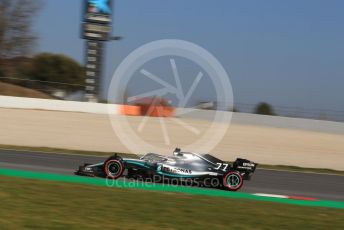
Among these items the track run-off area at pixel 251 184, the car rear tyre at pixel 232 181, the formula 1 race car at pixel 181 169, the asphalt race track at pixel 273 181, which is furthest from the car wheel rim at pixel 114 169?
the car rear tyre at pixel 232 181

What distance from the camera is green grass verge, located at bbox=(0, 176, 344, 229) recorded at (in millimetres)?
6484

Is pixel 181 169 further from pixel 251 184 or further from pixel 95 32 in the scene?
pixel 95 32

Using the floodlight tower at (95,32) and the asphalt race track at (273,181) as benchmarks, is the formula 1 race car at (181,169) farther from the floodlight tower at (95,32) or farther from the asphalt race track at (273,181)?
the floodlight tower at (95,32)

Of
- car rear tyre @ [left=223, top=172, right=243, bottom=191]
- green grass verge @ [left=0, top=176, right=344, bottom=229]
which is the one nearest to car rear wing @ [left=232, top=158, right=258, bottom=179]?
car rear tyre @ [left=223, top=172, right=243, bottom=191]

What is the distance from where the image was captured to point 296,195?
12.5 meters

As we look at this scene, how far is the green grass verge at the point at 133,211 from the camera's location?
6.48m

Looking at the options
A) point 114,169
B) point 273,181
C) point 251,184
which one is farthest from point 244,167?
point 273,181

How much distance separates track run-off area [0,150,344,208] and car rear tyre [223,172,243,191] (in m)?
0.22

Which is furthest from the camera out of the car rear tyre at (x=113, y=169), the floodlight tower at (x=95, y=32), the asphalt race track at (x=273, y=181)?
the floodlight tower at (x=95, y=32)

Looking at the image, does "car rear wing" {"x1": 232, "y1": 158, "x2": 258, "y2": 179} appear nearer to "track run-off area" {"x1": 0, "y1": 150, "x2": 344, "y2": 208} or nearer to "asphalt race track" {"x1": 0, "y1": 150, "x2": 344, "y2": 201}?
"track run-off area" {"x1": 0, "y1": 150, "x2": 344, "y2": 208}

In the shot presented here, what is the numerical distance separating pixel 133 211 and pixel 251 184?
268 inches

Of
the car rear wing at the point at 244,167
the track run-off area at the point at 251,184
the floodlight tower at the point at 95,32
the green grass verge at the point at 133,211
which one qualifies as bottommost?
the green grass verge at the point at 133,211

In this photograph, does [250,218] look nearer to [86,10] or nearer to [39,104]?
[39,104]

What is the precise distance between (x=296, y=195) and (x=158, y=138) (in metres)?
12.9
